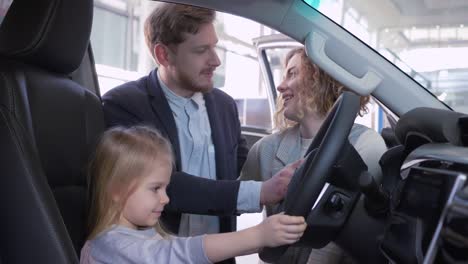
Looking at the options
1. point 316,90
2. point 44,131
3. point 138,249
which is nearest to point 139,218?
point 138,249

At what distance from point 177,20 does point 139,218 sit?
0.94 metres

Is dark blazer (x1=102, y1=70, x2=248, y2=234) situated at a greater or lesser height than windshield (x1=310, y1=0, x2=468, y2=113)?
lesser

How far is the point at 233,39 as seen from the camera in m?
5.21

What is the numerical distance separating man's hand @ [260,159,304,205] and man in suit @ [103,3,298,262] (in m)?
0.20

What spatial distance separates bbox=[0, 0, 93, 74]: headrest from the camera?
4.50 ft

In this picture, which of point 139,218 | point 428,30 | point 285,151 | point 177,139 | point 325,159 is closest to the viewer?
point 325,159

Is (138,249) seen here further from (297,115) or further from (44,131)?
(297,115)

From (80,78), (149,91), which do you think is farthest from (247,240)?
(80,78)

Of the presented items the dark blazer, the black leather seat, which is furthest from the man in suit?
the black leather seat

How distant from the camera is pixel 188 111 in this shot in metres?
2.07

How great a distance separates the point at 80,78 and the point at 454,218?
1481 mm

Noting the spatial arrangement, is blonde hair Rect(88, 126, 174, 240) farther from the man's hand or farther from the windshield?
the windshield

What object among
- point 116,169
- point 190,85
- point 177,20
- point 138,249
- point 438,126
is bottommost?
point 138,249

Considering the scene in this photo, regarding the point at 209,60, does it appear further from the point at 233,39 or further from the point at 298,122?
the point at 233,39
